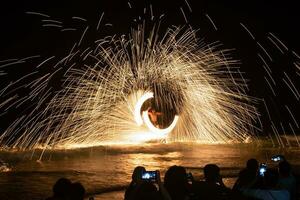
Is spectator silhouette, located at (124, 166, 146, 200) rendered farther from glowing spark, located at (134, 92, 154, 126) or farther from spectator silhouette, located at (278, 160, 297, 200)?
glowing spark, located at (134, 92, 154, 126)

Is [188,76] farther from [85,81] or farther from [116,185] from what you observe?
[116,185]

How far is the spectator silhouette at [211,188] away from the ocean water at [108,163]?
21.3 feet

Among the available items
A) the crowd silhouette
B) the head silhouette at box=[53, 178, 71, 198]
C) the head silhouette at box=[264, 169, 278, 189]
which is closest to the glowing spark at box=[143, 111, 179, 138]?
the crowd silhouette

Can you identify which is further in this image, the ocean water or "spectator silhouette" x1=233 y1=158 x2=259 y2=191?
the ocean water

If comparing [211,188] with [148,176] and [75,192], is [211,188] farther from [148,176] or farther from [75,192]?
[75,192]

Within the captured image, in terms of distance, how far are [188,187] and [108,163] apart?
13765mm

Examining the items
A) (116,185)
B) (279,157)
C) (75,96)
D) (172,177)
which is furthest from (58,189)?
(75,96)

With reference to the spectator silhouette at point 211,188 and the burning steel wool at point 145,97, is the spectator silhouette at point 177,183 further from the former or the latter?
the burning steel wool at point 145,97

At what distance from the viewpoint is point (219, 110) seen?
23.8m

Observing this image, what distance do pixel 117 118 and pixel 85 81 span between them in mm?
2612

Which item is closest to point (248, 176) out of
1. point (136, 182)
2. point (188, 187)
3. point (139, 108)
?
point (188, 187)

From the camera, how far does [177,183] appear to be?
588 cm

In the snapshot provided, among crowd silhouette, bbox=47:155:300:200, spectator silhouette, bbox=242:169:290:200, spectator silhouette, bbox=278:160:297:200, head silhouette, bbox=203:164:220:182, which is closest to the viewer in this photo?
crowd silhouette, bbox=47:155:300:200

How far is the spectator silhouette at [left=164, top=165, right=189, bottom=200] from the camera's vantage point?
19.1 ft
